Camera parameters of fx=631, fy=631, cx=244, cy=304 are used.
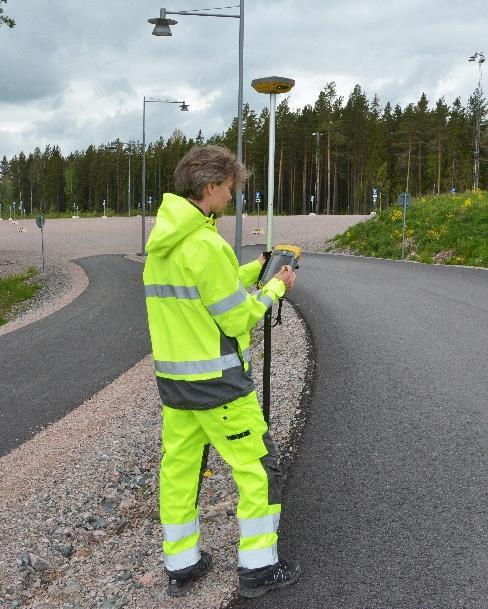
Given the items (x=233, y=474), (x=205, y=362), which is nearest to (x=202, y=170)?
(x=205, y=362)

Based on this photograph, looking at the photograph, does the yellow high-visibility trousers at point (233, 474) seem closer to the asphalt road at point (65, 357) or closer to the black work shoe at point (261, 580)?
the black work shoe at point (261, 580)

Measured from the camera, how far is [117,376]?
988 centimetres

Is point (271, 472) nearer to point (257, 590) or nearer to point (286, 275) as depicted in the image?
point (257, 590)

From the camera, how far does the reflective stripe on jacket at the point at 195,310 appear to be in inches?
110

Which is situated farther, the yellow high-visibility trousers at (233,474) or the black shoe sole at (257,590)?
the black shoe sole at (257,590)

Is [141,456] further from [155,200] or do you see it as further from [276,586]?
[155,200]

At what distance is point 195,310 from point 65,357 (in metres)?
8.87

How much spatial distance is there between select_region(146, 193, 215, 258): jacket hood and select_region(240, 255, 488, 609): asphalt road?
1.77 m

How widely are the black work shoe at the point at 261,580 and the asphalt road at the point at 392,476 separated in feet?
0.15

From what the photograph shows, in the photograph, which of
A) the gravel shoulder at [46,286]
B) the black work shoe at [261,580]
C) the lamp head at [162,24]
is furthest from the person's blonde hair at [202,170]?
→ the lamp head at [162,24]

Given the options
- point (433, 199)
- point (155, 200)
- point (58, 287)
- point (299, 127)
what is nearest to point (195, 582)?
point (58, 287)

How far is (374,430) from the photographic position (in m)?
5.44

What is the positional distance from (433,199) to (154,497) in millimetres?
28127

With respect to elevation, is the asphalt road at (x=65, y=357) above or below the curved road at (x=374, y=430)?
below
